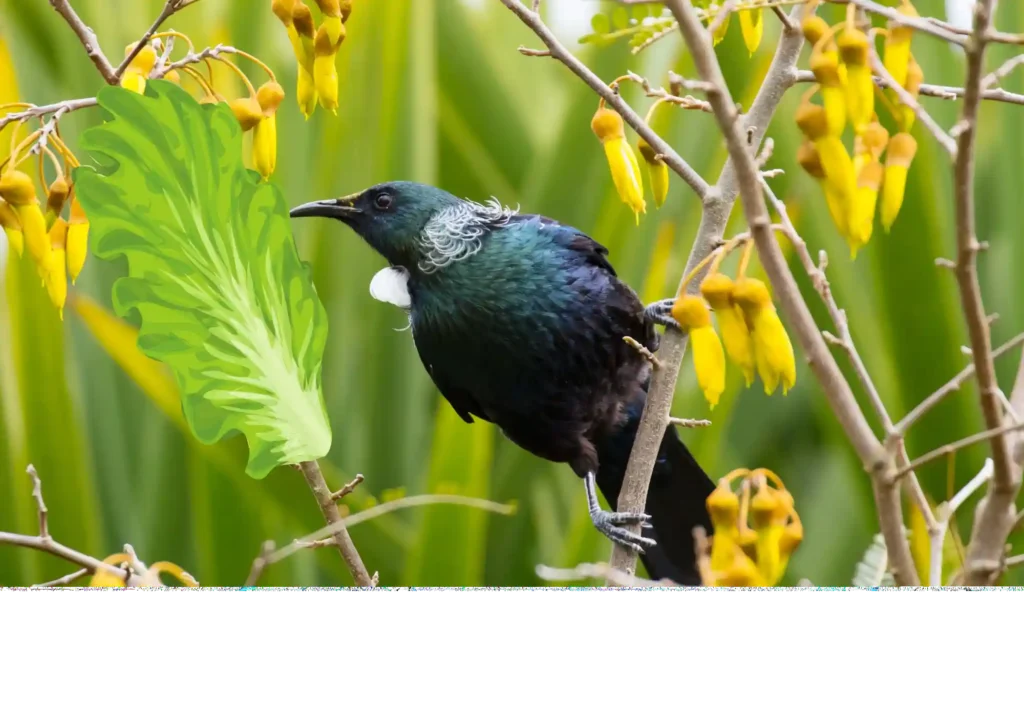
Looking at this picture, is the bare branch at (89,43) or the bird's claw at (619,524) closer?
the bare branch at (89,43)

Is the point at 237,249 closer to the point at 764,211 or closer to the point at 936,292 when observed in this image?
the point at 764,211

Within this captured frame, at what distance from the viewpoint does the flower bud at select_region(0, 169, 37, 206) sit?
1.11 metres

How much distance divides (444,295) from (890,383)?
Result: 0.58 m

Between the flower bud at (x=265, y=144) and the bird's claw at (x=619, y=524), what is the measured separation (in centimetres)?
58

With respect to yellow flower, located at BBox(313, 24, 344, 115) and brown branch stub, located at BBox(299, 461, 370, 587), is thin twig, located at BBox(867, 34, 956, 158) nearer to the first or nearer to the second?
yellow flower, located at BBox(313, 24, 344, 115)

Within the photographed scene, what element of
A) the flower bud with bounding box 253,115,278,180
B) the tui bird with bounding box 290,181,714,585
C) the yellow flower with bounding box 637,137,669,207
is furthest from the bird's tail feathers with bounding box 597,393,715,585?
the flower bud with bounding box 253,115,278,180

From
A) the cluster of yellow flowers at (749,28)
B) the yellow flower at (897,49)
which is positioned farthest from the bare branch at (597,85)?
the yellow flower at (897,49)

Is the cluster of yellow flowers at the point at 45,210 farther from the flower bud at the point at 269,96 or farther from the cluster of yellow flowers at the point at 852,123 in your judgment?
the cluster of yellow flowers at the point at 852,123

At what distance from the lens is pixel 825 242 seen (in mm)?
1370

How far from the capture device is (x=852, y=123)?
90 centimetres

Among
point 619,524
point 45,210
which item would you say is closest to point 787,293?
point 619,524

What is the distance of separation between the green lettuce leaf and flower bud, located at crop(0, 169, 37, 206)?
7 centimetres

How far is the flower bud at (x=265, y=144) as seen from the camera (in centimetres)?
122
